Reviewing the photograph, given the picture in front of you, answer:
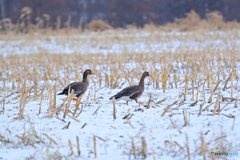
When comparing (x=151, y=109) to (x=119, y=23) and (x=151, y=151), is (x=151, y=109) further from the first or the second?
(x=119, y=23)

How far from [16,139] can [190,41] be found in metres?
13.2

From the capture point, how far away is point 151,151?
378cm

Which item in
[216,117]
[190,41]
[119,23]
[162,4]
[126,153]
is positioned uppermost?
[162,4]

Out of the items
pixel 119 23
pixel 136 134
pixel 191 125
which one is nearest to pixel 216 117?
pixel 191 125

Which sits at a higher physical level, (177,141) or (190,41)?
(190,41)

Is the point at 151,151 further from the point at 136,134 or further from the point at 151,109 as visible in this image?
the point at 151,109

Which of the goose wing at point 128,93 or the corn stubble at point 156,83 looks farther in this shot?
the goose wing at point 128,93

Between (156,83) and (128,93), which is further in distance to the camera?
(156,83)

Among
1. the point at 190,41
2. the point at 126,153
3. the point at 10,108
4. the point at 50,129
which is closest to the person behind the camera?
the point at 126,153

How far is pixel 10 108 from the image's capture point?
5.68 m

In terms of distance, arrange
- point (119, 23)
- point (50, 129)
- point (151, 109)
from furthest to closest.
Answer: point (119, 23) < point (151, 109) < point (50, 129)

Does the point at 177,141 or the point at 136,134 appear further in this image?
the point at 136,134

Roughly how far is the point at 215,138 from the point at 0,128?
3108 millimetres

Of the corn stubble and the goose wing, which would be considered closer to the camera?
the corn stubble
